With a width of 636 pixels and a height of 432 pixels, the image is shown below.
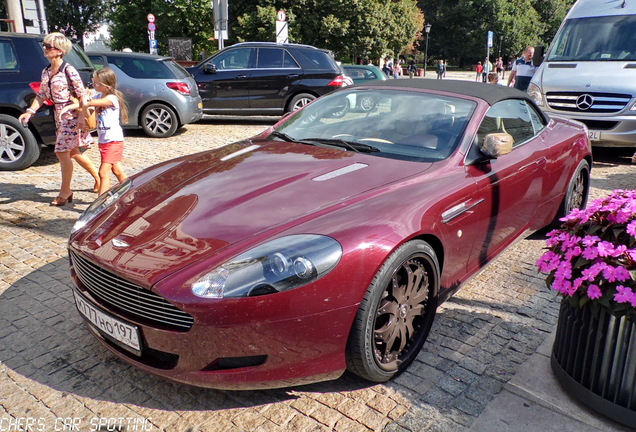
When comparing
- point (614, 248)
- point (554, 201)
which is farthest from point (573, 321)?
point (554, 201)

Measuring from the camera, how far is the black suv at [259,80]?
12.6m

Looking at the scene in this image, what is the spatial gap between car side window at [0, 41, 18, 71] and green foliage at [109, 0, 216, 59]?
24.0m

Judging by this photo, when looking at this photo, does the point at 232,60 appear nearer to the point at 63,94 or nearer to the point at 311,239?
the point at 63,94

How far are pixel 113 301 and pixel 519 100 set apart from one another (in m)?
3.54

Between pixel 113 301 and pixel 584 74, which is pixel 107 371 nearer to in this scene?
pixel 113 301

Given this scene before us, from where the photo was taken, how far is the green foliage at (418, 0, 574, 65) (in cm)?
6241

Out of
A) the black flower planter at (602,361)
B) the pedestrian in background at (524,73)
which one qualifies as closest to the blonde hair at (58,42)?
the black flower planter at (602,361)

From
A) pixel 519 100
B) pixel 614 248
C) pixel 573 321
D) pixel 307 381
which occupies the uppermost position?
pixel 519 100

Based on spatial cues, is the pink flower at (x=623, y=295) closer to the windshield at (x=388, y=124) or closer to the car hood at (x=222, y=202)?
the car hood at (x=222, y=202)

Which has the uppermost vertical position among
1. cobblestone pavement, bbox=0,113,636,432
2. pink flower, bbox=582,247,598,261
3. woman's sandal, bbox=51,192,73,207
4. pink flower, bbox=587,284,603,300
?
pink flower, bbox=582,247,598,261

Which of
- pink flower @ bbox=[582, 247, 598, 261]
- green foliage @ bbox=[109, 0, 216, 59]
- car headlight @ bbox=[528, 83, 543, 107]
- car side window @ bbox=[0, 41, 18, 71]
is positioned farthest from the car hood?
green foliage @ bbox=[109, 0, 216, 59]

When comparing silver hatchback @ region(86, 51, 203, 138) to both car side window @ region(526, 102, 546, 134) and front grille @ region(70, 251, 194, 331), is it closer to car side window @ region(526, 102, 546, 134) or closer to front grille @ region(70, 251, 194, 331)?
car side window @ region(526, 102, 546, 134)

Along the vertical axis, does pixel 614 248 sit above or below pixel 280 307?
above

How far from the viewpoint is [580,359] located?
267cm
